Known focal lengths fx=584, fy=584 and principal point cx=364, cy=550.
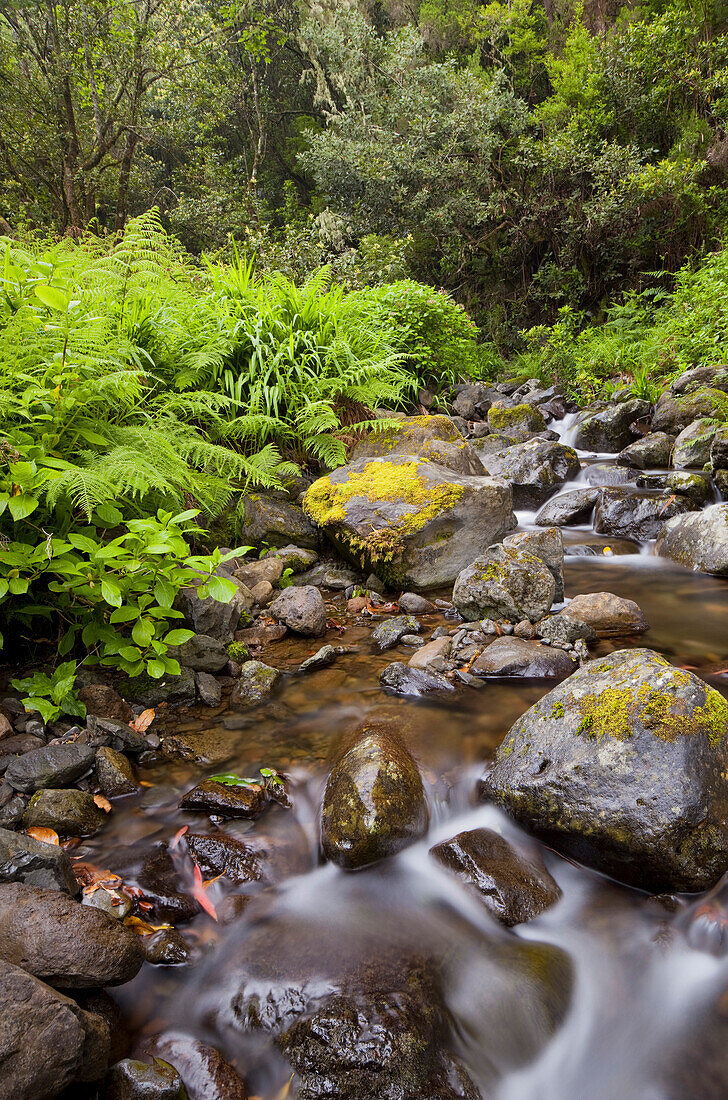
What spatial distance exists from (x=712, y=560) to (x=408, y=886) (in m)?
3.94

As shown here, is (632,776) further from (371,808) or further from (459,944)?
(371,808)

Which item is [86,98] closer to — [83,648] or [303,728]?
[83,648]

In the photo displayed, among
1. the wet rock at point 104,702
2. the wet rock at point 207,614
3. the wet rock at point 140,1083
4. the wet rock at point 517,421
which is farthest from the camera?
the wet rock at point 517,421

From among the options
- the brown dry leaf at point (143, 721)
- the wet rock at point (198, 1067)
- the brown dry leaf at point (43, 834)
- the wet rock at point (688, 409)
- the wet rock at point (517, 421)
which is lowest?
the brown dry leaf at point (143, 721)

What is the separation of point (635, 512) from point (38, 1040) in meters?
6.14

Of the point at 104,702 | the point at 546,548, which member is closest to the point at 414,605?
the point at 546,548

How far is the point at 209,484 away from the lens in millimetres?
4469

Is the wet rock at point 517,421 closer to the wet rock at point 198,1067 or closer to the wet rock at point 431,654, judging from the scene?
the wet rock at point 431,654

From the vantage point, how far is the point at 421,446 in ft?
19.6

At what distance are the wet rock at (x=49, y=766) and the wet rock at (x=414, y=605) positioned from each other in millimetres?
2472

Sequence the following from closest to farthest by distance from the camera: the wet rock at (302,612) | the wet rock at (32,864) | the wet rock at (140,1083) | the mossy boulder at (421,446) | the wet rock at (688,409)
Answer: the wet rock at (140,1083) → the wet rock at (32,864) → the wet rock at (302,612) → the mossy boulder at (421,446) → the wet rock at (688,409)

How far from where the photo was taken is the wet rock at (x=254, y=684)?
3371 millimetres

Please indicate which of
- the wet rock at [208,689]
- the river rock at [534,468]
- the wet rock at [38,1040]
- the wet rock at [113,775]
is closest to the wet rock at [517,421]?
the river rock at [534,468]

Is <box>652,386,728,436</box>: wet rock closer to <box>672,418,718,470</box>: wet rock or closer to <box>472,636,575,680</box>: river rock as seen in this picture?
<box>672,418,718,470</box>: wet rock
